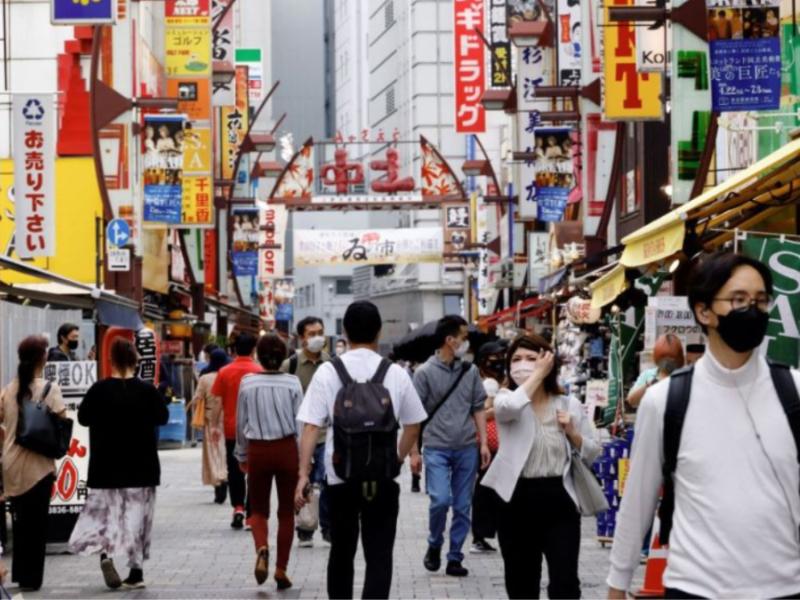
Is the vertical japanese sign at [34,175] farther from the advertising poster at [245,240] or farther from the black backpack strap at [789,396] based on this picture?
the advertising poster at [245,240]

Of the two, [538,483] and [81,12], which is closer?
[538,483]

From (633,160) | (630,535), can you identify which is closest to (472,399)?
(630,535)

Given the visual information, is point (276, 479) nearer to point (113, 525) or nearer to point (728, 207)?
point (113, 525)

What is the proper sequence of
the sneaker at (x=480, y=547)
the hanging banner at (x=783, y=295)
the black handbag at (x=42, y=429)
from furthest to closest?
the sneaker at (x=480, y=547) < the black handbag at (x=42, y=429) < the hanging banner at (x=783, y=295)

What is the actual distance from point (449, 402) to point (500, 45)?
28.9 meters

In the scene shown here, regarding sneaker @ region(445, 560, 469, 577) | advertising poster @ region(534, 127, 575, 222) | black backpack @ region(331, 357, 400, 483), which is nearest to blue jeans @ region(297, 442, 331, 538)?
sneaker @ region(445, 560, 469, 577)

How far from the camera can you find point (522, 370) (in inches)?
344

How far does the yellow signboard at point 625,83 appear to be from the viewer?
844 inches

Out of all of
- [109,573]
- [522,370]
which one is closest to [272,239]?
[109,573]

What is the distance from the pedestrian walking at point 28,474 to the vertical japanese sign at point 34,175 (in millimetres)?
12309

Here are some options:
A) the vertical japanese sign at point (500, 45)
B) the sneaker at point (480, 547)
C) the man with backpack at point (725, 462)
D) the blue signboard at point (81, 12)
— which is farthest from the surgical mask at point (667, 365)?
the vertical japanese sign at point (500, 45)

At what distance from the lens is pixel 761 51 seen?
1453cm

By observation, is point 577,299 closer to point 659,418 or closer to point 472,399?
point 472,399

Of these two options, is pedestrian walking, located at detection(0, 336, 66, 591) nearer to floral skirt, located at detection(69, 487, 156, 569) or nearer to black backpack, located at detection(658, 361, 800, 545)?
floral skirt, located at detection(69, 487, 156, 569)
